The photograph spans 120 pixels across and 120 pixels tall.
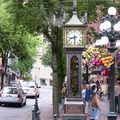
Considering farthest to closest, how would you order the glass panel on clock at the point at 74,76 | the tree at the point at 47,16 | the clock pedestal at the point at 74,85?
the tree at the point at 47,16 < the glass panel on clock at the point at 74,76 < the clock pedestal at the point at 74,85

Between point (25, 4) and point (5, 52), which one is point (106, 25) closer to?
point (25, 4)

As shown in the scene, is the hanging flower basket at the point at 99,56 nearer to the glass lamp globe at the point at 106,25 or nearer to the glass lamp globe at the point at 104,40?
the glass lamp globe at the point at 104,40

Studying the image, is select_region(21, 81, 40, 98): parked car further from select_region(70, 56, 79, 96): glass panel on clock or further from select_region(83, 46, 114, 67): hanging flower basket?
select_region(83, 46, 114, 67): hanging flower basket

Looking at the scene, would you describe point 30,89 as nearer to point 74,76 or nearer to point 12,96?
point 12,96

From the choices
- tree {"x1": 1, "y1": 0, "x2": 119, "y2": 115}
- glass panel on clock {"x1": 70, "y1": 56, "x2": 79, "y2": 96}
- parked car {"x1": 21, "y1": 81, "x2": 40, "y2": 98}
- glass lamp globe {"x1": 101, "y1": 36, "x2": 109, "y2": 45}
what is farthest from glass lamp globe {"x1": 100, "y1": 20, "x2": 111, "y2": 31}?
parked car {"x1": 21, "y1": 81, "x2": 40, "y2": 98}

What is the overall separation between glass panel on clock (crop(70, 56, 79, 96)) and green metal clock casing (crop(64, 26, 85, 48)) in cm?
45

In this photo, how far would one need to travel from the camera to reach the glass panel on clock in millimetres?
16391

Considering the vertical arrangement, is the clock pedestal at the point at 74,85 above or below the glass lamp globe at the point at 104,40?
below

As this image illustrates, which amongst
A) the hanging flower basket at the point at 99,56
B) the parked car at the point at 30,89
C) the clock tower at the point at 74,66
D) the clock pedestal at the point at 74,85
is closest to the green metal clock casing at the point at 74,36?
the clock tower at the point at 74,66

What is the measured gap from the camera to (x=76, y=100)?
1630 cm

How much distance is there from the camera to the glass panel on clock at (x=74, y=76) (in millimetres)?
16391

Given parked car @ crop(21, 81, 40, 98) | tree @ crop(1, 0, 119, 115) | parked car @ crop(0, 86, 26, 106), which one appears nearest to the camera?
tree @ crop(1, 0, 119, 115)

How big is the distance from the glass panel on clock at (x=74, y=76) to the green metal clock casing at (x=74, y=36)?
17.7 inches

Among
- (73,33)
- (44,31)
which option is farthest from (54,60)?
(73,33)
